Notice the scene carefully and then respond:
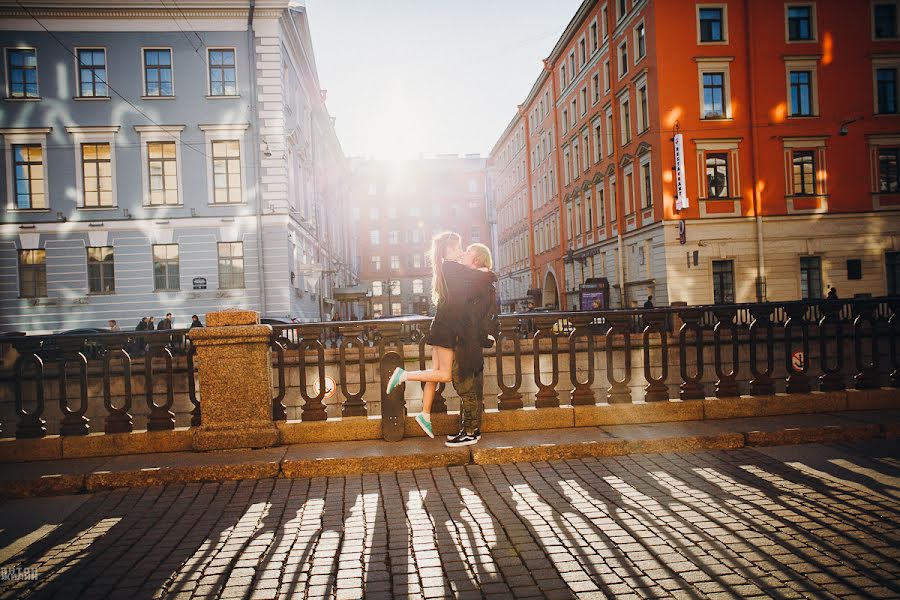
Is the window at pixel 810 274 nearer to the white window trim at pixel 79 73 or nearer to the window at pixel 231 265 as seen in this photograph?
the window at pixel 231 265

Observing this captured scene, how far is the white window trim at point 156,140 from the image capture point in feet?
81.4

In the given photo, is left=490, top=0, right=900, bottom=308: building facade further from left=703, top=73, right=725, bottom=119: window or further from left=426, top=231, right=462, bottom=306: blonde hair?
left=426, top=231, right=462, bottom=306: blonde hair

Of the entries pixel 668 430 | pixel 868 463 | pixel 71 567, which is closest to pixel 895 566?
pixel 868 463

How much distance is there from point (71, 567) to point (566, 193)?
1624 inches

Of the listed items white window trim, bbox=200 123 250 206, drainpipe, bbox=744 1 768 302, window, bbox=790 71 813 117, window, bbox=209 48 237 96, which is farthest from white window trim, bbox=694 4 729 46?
window, bbox=209 48 237 96

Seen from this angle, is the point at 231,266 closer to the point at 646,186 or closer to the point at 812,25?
the point at 646,186

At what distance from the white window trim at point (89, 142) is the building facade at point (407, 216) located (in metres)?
51.8

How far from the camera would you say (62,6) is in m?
24.0

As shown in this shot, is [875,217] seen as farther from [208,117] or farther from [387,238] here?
[387,238]

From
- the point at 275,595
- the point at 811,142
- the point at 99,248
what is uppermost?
the point at 811,142

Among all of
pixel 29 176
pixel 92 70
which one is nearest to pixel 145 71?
pixel 92 70

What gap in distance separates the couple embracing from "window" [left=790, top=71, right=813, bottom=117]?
27363mm

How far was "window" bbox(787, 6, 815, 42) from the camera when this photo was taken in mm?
27438

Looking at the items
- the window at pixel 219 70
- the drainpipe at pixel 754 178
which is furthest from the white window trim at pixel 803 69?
the window at pixel 219 70
